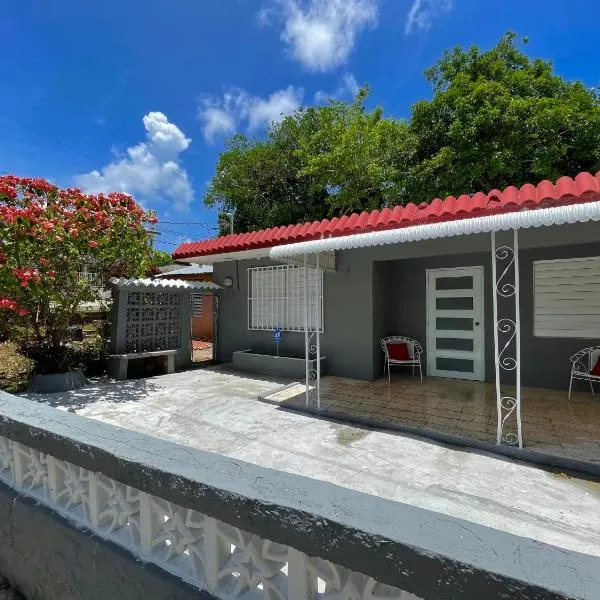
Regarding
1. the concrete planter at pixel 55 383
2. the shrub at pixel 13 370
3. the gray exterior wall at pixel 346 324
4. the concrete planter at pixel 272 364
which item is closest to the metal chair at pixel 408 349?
the gray exterior wall at pixel 346 324

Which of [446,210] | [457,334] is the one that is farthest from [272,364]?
[446,210]

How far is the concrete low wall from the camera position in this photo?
44.5 inches

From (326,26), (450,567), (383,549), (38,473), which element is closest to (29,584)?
(38,473)

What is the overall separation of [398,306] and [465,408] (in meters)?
3.44

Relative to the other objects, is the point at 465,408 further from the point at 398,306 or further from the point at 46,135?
the point at 46,135

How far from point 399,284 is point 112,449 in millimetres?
8358

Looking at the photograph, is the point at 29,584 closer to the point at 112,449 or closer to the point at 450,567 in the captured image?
the point at 112,449

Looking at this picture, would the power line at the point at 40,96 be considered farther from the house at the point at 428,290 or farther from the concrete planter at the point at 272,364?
the concrete planter at the point at 272,364

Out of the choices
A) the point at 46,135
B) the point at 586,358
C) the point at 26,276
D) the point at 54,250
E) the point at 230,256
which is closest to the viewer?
the point at 26,276

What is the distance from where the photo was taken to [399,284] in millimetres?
9516

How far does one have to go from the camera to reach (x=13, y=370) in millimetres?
9578

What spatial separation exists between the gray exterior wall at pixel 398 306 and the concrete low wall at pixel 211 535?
6.45 m

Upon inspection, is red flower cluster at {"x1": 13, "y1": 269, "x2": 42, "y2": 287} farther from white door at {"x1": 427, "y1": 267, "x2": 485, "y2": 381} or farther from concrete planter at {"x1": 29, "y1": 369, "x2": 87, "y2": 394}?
white door at {"x1": 427, "y1": 267, "x2": 485, "y2": 381}

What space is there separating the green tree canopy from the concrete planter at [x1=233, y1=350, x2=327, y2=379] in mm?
10592
